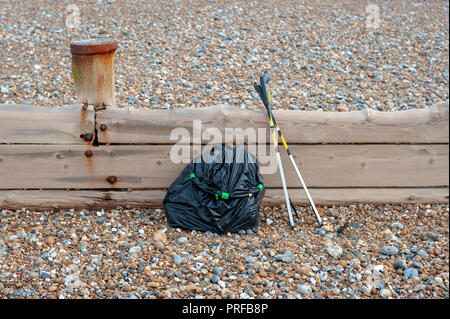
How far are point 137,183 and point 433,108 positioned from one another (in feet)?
8.45

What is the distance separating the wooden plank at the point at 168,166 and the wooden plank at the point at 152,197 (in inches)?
2.1

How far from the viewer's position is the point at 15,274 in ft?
11.0

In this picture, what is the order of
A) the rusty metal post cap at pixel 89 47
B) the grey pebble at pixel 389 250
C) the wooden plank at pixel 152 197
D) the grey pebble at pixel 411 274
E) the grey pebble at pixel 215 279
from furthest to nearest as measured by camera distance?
the wooden plank at pixel 152 197 → the rusty metal post cap at pixel 89 47 → the grey pebble at pixel 389 250 → the grey pebble at pixel 411 274 → the grey pebble at pixel 215 279

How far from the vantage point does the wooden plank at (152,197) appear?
4.16m

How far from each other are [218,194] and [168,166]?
22.2 inches

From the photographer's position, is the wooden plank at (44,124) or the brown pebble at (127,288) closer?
the brown pebble at (127,288)

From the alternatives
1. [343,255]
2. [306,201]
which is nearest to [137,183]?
[306,201]

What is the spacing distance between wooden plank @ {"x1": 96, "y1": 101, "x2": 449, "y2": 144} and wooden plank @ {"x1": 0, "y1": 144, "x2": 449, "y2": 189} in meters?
0.08

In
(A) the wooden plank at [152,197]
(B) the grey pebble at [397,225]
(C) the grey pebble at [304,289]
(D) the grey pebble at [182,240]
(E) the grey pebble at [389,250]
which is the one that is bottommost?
(C) the grey pebble at [304,289]

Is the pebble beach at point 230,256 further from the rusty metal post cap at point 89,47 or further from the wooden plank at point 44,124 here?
the rusty metal post cap at point 89,47

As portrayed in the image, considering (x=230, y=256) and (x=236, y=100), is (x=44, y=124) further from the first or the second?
(x=236, y=100)

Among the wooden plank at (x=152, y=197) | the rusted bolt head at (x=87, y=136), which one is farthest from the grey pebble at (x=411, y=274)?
the rusted bolt head at (x=87, y=136)

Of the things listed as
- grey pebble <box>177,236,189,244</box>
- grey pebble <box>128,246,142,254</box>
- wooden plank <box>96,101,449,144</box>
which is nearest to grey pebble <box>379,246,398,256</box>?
wooden plank <box>96,101,449,144</box>

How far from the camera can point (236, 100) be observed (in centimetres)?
571
